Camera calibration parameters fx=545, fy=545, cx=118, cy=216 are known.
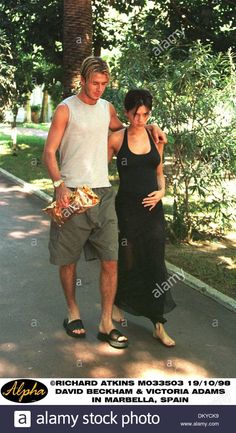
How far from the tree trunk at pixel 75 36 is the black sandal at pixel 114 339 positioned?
24.4 feet

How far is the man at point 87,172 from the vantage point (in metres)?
3.99

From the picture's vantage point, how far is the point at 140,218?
14.2 feet

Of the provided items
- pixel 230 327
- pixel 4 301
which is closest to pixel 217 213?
pixel 230 327

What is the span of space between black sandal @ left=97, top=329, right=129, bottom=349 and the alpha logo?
2.77 feet

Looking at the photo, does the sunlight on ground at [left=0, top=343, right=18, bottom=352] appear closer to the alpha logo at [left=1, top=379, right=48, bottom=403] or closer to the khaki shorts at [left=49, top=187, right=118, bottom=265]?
the alpha logo at [left=1, top=379, right=48, bottom=403]

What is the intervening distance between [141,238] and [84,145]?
0.89 m

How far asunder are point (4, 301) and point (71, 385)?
1.78m

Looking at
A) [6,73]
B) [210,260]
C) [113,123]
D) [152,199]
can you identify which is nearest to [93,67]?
[113,123]

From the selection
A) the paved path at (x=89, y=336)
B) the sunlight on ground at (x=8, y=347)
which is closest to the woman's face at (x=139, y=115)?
the paved path at (x=89, y=336)

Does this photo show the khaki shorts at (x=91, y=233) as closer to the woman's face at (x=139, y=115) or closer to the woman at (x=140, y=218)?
the woman at (x=140, y=218)

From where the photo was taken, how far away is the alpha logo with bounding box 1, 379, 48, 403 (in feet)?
11.5

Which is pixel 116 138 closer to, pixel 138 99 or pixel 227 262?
pixel 138 99
